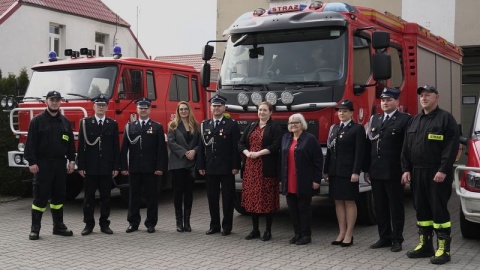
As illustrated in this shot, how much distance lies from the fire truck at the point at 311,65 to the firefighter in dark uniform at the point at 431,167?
3.59ft

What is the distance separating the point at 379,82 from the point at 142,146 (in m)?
3.35

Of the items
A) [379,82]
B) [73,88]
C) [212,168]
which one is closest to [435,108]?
[379,82]

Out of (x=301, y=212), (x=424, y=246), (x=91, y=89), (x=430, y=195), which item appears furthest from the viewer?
(x=91, y=89)

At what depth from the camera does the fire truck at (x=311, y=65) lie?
25.4ft

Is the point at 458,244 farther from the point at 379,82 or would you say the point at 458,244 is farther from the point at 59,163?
the point at 59,163

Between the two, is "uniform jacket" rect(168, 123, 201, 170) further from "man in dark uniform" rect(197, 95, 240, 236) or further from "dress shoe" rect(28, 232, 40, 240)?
"dress shoe" rect(28, 232, 40, 240)

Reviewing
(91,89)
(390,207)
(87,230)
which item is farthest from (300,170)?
(91,89)

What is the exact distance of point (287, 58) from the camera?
26.6 feet

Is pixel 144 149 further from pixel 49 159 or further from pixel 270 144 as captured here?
pixel 270 144

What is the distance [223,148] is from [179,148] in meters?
0.66

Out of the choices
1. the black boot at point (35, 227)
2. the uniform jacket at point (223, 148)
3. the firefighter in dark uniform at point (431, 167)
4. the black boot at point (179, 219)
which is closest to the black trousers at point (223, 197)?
the uniform jacket at point (223, 148)

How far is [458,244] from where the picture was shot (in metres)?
7.37

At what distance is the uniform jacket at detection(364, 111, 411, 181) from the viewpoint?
6.88 metres

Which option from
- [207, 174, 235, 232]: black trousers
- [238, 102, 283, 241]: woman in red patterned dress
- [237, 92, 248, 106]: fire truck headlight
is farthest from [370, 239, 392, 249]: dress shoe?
[237, 92, 248, 106]: fire truck headlight
